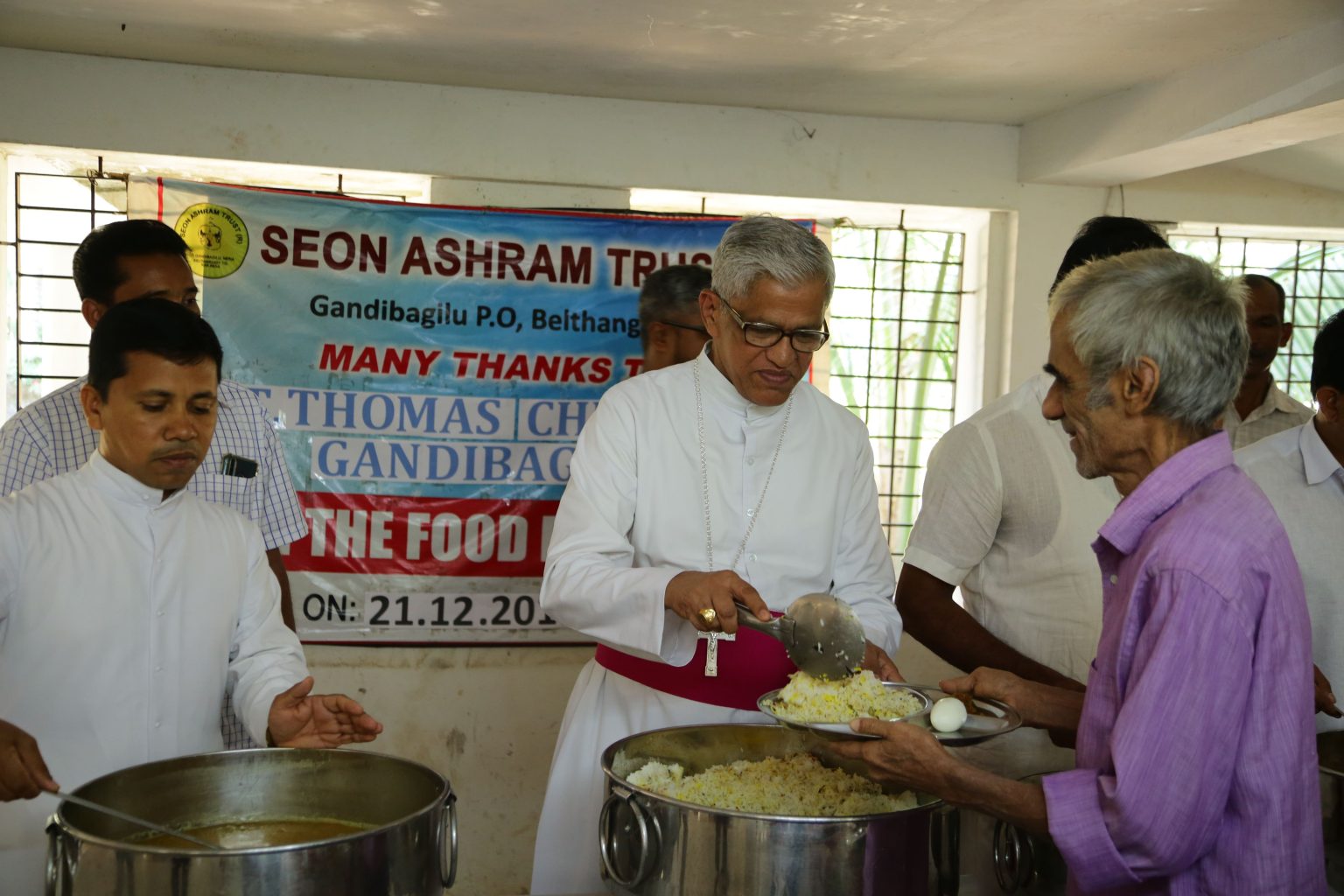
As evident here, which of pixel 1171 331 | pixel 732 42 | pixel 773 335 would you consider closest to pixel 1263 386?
pixel 732 42

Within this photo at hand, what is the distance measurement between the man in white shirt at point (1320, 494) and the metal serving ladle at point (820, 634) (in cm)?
105

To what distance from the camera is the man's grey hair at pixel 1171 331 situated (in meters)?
1.60

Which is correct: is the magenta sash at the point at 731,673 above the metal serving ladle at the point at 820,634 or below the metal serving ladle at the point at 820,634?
below

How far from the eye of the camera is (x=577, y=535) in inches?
96.3

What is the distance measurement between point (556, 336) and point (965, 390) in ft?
6.08

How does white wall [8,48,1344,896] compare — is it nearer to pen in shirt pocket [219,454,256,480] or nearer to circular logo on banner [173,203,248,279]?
circular logo on banner [173,203,248,279]

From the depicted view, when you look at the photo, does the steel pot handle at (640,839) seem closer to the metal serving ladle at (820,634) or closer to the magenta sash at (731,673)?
the metal serving ladle at (820,634)

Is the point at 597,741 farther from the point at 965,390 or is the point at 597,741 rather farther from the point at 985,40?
the point at 965,390

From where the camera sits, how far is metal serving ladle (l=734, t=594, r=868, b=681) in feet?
6.89

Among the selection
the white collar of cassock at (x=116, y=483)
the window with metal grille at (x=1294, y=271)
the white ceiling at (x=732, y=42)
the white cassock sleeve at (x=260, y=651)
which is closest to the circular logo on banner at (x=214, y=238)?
the white ceiling at (x=732, y=42)

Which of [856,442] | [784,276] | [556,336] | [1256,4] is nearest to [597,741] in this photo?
[856,442]

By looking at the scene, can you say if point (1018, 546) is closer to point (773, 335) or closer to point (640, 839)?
point (773, 335)

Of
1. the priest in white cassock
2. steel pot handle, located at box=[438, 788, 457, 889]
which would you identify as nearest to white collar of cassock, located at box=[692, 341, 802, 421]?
the priest in white cassock

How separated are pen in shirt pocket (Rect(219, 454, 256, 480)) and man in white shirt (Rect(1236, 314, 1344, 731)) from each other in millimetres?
2310
